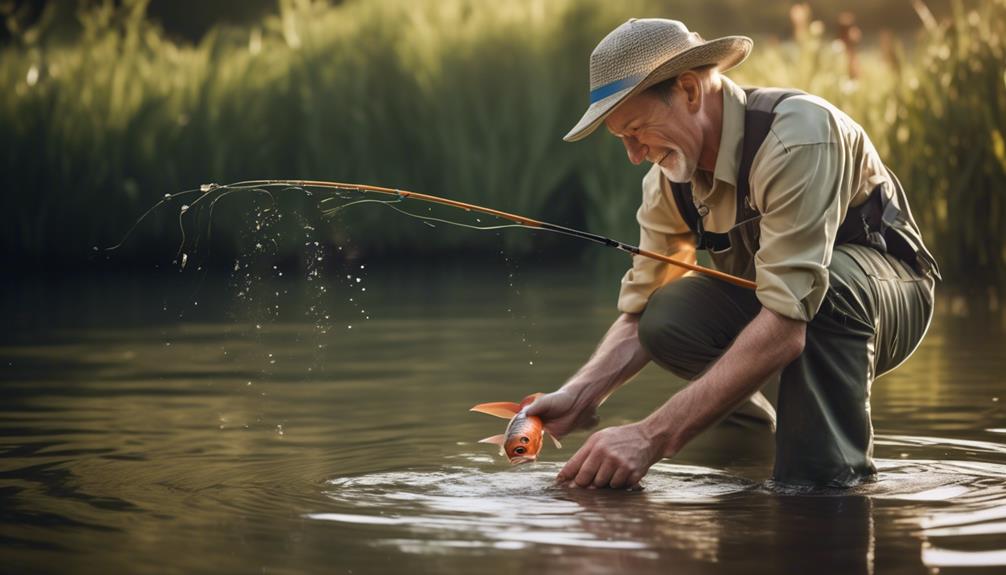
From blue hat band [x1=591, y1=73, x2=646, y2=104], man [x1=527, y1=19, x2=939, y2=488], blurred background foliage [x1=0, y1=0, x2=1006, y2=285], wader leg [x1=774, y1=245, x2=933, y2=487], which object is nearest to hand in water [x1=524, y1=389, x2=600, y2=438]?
man [x1=527, y1=19, x2=939, y2=488]

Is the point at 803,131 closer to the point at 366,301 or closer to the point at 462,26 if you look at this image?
the point at 366,301

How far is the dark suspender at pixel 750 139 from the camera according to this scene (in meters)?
3.79

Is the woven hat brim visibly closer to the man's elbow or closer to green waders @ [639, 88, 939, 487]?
green waders @ [639, 88, 939, 487]

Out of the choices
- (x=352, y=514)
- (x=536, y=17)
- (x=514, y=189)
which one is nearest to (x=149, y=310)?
(x=514, y=189)

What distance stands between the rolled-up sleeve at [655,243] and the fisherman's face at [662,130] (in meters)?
0.26

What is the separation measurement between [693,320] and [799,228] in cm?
55

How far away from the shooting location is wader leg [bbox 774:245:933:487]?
3.80 meters

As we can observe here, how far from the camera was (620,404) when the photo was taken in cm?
561

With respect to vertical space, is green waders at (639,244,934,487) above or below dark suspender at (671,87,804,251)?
below

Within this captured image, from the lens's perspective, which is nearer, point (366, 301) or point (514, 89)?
point (366, 301)

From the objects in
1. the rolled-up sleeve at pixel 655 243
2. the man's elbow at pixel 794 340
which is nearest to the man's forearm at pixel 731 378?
the man's elbow at pixel 794 340

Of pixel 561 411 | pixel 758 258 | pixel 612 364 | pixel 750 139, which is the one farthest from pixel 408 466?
pixel 750 139

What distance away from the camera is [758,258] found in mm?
3746

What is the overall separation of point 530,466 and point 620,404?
1.30 meters
